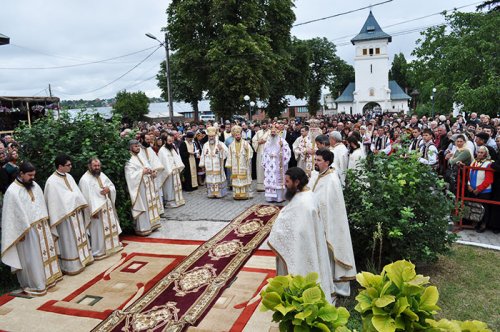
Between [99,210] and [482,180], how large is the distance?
7370 mm

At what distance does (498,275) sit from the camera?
581cm

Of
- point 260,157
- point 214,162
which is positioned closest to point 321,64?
point 260,157

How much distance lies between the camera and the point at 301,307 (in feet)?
5.64

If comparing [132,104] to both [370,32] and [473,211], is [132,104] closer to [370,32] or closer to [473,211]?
[370,32]

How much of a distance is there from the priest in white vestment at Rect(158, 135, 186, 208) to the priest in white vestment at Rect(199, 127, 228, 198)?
3.73 feet

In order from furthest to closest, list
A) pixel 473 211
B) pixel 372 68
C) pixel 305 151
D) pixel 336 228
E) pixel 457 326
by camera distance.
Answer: pixel 372 68, pixel 305 151, pixel 473 211, pixel 336 228, pixel 457 326

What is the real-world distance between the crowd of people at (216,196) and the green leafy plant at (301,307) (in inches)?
102

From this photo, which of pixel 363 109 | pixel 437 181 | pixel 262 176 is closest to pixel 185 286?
pixel 437 181

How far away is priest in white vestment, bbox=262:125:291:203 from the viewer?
1105cm

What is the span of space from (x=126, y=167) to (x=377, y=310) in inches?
295

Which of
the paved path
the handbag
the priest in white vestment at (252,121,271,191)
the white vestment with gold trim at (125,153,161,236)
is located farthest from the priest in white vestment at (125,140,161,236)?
the handbag

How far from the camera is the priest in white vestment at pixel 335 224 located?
5129mm

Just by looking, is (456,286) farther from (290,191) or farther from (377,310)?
(377,310)

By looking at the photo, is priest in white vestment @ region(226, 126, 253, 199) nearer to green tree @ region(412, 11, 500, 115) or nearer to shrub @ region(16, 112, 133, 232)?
shrub @ region(16, 112, 133, 232)
